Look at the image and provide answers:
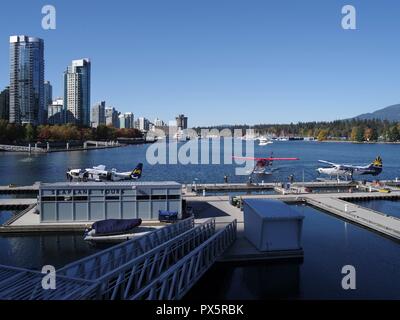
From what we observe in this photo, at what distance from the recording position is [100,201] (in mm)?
27234

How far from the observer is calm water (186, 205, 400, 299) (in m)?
17.2

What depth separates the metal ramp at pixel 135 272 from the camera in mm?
11484

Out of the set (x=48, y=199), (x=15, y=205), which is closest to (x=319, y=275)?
(x=48, y=199)

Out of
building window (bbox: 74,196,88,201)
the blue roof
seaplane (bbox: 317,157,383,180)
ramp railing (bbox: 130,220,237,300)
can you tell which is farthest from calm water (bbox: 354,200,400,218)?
building window (bbox: 74,196,88,201)

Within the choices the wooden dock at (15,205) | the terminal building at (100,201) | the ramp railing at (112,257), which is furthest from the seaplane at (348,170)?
the ramp railing at (112,257)

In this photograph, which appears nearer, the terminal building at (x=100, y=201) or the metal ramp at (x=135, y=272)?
the metal ramp at (x=135, y=272)

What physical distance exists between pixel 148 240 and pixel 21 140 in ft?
449

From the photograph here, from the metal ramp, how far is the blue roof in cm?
193

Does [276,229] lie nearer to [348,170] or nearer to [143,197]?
[143,197]

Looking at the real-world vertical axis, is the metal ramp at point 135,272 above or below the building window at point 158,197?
below

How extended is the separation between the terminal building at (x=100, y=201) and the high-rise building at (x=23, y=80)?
6927 inches

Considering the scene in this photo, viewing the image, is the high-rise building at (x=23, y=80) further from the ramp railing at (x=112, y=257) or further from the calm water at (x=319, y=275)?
the calm water at (x=319, y=275)

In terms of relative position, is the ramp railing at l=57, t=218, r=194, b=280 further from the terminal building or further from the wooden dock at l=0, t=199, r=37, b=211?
the wooden dock at l=0, t=199, r=37, b=211

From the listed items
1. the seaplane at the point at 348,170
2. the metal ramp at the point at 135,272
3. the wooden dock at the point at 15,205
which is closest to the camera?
the metal ramp at the point at 135,272
